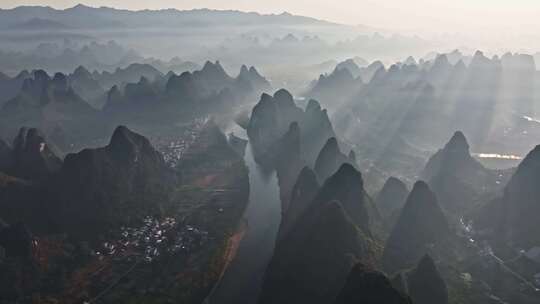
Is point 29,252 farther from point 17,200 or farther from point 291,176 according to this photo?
point 291,176

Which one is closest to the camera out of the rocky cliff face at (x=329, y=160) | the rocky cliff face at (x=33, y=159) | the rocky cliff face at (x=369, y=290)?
the rocky cliff face at (x=369, y=290)

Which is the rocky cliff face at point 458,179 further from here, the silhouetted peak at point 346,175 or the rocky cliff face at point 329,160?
the silhouetted peak at point 346,175

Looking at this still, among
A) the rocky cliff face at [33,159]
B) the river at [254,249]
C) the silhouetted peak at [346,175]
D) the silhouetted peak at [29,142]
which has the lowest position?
the river at [254,249]

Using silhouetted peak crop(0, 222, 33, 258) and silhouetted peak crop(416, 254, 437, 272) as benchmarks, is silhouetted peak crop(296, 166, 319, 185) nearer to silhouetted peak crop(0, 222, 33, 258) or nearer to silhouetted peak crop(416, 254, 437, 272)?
silhouetted peak crop(416, 254, 437, 272)

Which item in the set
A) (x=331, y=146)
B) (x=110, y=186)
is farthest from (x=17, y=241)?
(x=331, y=146)

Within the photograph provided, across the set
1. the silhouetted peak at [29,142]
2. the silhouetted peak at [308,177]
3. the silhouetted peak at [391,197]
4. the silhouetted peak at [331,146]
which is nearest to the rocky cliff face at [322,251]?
the silhouetted peak at [308,177]

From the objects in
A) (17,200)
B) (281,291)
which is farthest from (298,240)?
(17,200)

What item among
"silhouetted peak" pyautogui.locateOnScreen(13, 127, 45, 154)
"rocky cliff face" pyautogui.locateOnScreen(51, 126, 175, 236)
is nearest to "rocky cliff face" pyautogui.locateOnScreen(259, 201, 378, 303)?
"rocky cliff face" pyautogui.locateOnScreen(51, 126, 175, 236)

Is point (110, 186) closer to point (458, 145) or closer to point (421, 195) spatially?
point (421, 195)
